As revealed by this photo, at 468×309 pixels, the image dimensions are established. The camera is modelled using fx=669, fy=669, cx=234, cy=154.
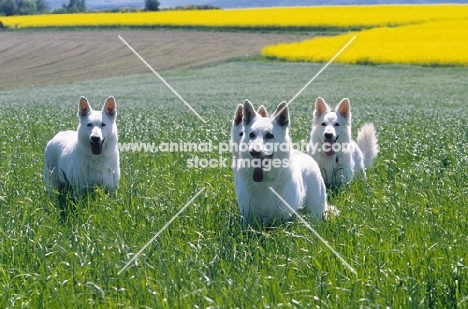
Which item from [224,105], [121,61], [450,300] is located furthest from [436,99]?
[121,61]

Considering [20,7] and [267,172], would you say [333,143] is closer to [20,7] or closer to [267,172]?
[267,172]

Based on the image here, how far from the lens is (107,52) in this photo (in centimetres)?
5906

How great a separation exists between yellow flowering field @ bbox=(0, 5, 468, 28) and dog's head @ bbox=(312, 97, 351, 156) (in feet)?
180

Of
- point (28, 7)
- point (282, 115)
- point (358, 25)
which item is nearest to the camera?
point (282, 115)

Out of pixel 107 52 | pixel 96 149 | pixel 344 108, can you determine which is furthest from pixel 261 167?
pixel 107 52

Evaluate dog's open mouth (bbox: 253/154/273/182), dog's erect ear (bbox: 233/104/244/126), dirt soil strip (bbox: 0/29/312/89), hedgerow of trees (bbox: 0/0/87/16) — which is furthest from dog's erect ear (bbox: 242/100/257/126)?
hedgerow of trees (bbox: 0/0/87/16)

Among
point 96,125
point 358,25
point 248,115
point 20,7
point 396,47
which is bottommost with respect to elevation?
point 396,47

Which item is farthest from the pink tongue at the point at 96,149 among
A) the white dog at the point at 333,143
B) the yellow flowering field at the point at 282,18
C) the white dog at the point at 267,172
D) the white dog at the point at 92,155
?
the yellow flowering field at the point at 282,18

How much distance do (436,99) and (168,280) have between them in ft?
89.1

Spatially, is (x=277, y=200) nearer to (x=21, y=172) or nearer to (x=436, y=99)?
(x=21, y=172)

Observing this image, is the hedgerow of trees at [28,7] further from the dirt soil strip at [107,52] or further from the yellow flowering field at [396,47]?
the yellow flowering field at [396,47]

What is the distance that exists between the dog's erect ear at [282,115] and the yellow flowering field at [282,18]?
190 feet

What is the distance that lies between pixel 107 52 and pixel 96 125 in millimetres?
51964

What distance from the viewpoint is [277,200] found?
7.38 metres
